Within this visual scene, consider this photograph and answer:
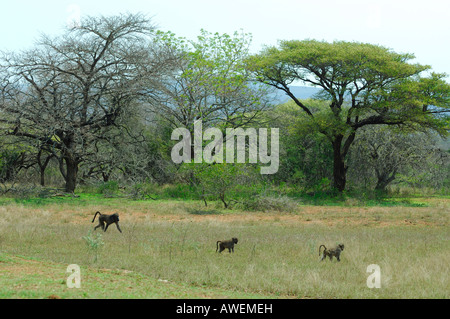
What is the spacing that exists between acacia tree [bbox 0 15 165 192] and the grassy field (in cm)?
634

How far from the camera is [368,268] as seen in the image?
9.18 metres

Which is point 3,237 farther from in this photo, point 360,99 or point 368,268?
point 360,99

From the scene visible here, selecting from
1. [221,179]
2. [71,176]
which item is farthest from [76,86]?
[221,179]

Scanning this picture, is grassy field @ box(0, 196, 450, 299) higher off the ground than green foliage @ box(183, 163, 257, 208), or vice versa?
green foliage @ box(183, 163, 257, 208)

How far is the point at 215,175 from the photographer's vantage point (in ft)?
69.7

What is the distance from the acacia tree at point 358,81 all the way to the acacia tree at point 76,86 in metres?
8.16

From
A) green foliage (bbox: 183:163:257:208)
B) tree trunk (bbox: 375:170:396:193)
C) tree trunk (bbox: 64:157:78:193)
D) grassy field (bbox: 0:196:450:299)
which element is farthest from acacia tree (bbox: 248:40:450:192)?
tree trunk (bbox: 64:157:78:193)

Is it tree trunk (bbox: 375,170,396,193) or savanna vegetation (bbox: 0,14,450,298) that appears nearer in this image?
savanna vegetation (bbox: 0,14,450,298)

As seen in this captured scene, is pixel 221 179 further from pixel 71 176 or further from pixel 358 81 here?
pixel 358 81

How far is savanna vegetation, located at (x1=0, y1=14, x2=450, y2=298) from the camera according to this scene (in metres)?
8.66

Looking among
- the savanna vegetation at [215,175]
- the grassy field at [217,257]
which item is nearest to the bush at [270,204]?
the savanna vegetation at [215,175]

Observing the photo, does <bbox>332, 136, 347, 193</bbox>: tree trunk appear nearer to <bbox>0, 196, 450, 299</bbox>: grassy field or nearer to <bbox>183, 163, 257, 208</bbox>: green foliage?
<bbox>183, 163, 257, 208</bbox>: green foliage

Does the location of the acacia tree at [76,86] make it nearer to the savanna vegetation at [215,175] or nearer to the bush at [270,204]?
the savanna vegetation at [215,175]

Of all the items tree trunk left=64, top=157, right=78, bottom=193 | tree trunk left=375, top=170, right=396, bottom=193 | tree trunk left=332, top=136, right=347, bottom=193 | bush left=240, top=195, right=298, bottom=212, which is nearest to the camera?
bush left=240, top=195, right=298, bottom=212
